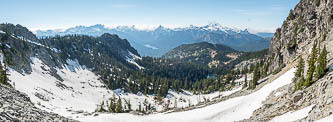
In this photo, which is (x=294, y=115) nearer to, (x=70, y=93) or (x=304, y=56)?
(x=304, y=56)

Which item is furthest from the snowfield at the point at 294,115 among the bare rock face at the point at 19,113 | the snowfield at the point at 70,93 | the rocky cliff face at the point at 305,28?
the snowfield at the point at 70,93

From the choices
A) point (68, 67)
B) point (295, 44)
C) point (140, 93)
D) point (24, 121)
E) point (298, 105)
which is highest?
point (295, 44)

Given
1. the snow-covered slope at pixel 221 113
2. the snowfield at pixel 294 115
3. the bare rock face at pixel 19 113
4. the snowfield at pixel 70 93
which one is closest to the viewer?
the bare rock face at pixel 19 113

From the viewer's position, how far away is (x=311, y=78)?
151 feet

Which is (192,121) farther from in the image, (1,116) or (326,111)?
(1,116)

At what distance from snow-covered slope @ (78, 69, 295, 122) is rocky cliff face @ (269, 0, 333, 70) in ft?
78.2

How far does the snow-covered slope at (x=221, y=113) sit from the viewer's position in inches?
2282

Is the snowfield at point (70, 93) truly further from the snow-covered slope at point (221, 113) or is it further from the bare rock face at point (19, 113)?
the bare rock face at point (19, 113)

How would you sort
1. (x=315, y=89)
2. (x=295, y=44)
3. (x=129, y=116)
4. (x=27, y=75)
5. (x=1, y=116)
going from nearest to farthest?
(x=1, y=116), (x=315, y=89), (x=129, y=116), (x=295, y=44), (x=27, y=75)

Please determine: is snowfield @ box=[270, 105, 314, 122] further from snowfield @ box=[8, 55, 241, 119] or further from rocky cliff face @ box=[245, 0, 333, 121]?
snowfield @ box=[8, 55, 241, 119]

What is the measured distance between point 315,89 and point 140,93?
130 meters

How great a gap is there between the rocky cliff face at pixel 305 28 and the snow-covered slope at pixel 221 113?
2384 centimetres

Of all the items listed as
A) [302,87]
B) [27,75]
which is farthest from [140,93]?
[302,87]

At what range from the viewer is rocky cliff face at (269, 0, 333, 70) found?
268 ft
